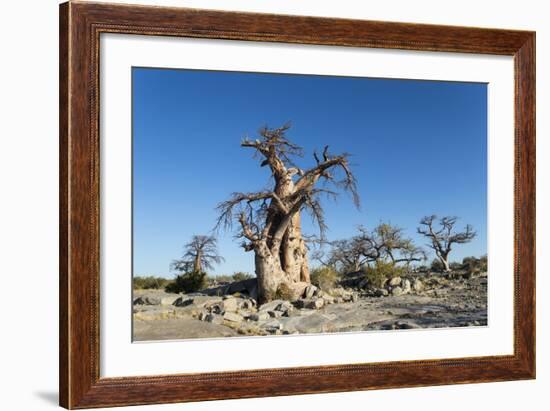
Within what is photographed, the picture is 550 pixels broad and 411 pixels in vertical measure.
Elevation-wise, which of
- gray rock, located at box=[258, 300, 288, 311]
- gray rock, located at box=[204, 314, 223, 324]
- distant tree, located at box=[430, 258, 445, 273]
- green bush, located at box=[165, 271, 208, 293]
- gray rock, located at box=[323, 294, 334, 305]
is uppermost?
distant tree, located at box=[430, 258, 445, 273]

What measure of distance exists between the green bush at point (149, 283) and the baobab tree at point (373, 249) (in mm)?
861

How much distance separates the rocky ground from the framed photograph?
0.01m

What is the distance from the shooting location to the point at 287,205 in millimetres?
4988

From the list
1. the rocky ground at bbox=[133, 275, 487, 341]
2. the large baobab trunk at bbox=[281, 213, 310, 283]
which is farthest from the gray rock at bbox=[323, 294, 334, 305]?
the large baobab trunk at bbox=[281, 213, 310, 283]

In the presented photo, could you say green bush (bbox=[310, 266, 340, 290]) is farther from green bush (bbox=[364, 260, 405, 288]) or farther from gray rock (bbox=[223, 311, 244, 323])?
gray rock (bbox=[223, 311, 244, 323])

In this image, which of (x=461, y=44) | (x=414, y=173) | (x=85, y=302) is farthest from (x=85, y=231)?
(x=461, y=44)

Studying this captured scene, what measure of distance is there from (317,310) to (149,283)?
2.96 feet

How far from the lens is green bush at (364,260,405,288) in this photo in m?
5.11

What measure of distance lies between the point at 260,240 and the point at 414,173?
930 millimetres

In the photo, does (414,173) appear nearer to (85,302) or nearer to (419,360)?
(419,360)

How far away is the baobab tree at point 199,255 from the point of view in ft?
15.6

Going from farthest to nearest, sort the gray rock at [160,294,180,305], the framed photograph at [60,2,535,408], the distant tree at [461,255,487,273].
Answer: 1. the distant tree at [461,255,487,273]
2. the gray rock at [160,294,180,305]
3. the framed photograph at [60,2,535,408]

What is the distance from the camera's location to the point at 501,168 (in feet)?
17.3

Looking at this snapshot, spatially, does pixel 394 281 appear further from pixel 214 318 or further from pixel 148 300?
pixel 148 300
